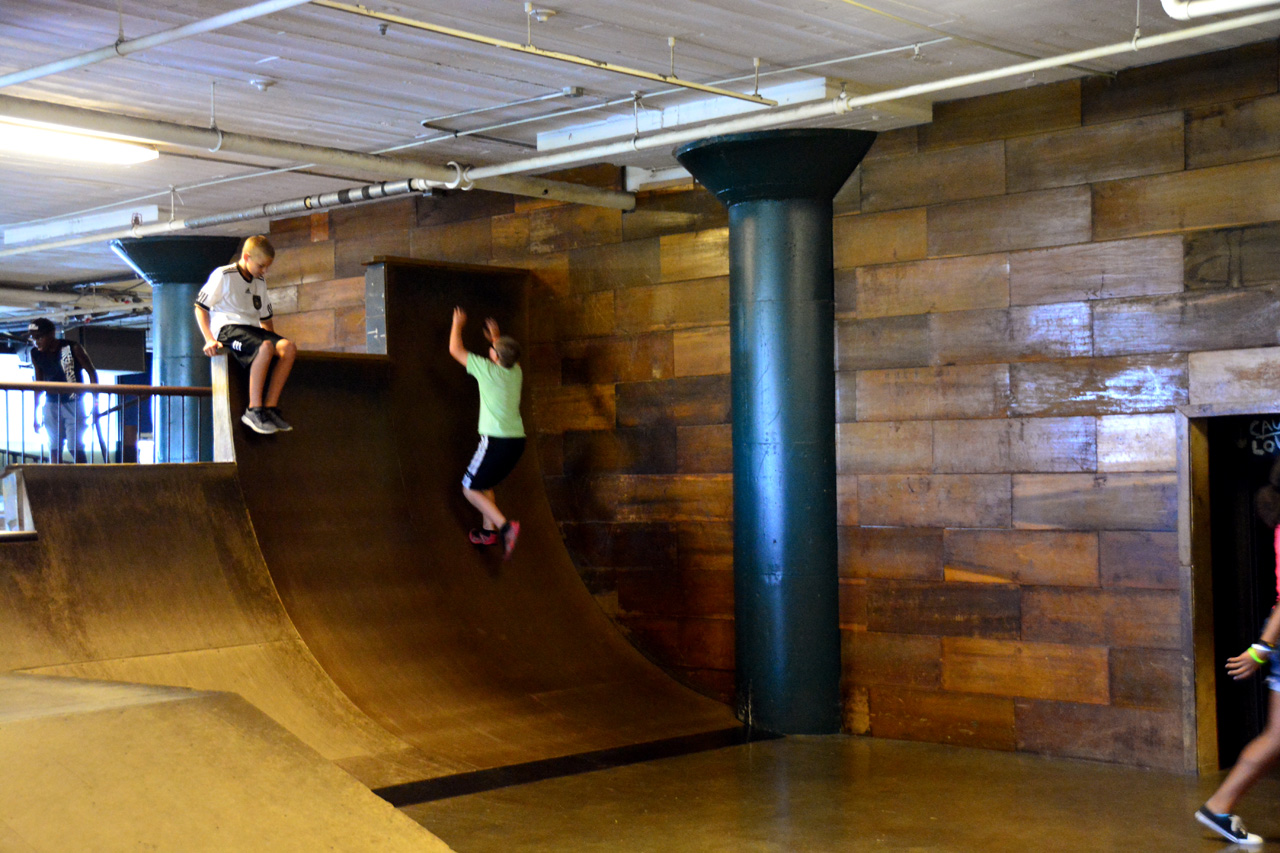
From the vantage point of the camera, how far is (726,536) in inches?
408

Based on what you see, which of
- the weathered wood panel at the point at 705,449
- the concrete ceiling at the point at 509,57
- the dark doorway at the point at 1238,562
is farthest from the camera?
the weathered wood panel at the point at 705,449

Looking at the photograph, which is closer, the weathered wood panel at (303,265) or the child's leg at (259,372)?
the child's leg at (259,372)

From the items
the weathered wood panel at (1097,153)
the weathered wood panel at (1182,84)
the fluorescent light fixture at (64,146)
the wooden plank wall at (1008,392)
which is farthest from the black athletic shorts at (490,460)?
the weathered wood panel at (1182,84)

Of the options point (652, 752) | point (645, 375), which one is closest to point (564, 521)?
point (645, 375)

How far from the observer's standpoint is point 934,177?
930 cm

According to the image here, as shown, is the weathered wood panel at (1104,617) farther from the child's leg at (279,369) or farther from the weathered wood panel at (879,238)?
the child's leg at (279,369)

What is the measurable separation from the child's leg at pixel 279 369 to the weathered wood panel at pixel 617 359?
2864mm

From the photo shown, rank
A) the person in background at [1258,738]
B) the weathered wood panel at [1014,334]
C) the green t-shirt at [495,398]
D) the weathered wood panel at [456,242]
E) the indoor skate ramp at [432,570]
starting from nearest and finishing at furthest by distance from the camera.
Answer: the person in background at [1258,738]
the weathered wood panel at [1014,334]
the indoor skate ramp at [432,570]
the green t-shirt at [495,398]
the weathered wood panel at [456,242]

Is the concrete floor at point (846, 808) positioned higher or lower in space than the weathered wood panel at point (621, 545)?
lower

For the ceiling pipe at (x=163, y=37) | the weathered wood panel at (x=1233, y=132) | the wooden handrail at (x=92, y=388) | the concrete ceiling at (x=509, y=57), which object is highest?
the concrete ceiling at (x=509, y=57)

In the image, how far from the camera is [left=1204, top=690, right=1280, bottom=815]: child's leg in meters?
5.86

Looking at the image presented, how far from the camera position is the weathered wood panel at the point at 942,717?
8.90 meters

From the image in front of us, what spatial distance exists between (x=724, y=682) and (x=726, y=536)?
1.21m

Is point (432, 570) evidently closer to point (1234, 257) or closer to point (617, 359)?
point (617, 359)
